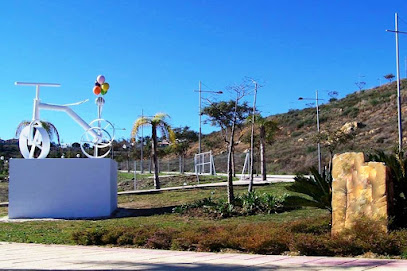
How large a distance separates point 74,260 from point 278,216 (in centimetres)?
874

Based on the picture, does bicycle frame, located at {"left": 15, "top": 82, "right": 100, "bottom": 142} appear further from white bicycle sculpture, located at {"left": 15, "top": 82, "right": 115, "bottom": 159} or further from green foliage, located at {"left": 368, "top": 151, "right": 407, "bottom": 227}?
green foliage, located at {"left": 368, "top": 151, "right": 407, "bottom": 227}

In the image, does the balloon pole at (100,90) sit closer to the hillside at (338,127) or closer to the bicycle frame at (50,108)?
the bicycle frame at (50,108)

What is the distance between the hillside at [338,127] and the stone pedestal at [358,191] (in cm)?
3079

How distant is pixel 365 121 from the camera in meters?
60.0

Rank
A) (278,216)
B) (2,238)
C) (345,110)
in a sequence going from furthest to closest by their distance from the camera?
(345,110) → (278,216) → (2,238)

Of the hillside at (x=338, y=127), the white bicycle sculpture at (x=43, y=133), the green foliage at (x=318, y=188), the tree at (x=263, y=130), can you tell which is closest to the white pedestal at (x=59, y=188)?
the white bicycle sculpture at (x=43, y=133)

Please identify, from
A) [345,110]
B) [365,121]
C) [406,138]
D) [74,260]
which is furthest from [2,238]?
[345,110]

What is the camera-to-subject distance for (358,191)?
958cm

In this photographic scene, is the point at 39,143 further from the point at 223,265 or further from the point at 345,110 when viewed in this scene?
the point at 345,110

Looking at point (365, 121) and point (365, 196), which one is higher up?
point (365, 121)

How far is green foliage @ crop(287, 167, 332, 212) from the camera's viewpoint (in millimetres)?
10805

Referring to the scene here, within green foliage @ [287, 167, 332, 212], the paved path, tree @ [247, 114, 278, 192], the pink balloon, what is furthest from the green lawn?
the pink balloon

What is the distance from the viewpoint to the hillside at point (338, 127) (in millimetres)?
49938

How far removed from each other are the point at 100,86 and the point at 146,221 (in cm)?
793
